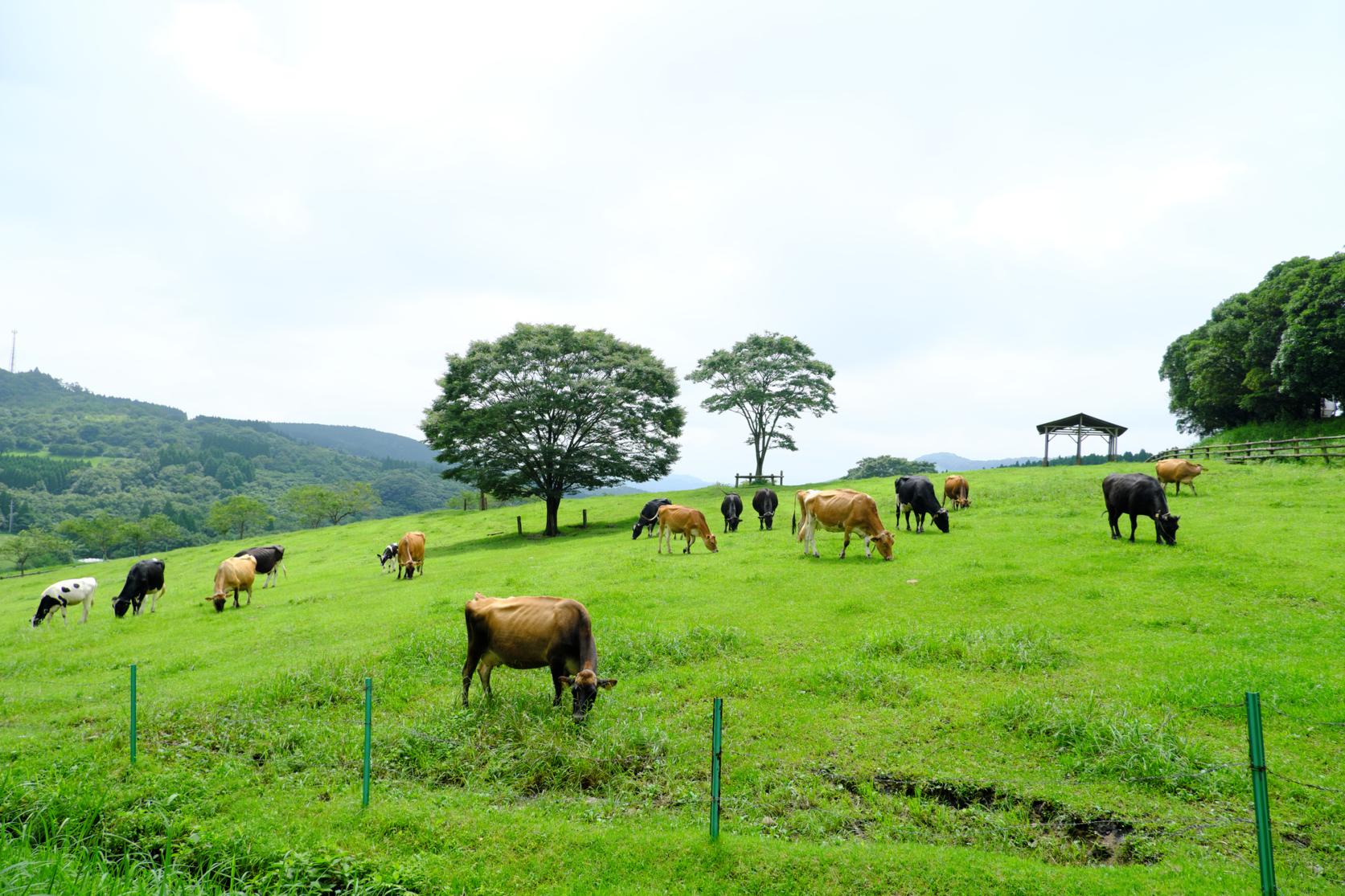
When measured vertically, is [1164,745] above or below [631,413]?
below

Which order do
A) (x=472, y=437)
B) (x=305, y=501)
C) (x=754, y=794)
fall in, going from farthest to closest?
1. (x=305, y=501)
2. (x=472, y=437)
3. (x=754, y=794)

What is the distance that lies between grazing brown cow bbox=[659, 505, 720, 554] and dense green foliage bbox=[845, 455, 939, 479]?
221 ft

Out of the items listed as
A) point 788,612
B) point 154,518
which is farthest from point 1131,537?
point 154,518

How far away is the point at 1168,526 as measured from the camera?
57.8 feet

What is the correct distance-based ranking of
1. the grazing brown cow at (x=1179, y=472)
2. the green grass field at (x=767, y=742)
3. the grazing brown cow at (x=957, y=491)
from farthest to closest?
the grazing brown cow at (x=957, y=491) → the grazing brown cow at (x=1179, y=472) → the green grass field at (x=767, y=742)

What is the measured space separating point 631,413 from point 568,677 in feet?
99.0

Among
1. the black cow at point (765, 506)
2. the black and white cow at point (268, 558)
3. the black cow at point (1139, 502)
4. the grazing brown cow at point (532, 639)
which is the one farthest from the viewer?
the black cow at point (765, 506)

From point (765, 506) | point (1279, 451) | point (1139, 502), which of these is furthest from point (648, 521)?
point (1279, 451)

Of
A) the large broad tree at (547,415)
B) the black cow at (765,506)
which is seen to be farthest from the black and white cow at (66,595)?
the black cow at (765,506)

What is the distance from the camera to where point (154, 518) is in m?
84.5

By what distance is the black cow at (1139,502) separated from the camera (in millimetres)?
17719

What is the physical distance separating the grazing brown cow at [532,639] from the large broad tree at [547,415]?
27.2 metres

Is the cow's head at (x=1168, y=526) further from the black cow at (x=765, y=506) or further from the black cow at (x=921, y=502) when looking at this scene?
the black cow at (x=765, y=506)

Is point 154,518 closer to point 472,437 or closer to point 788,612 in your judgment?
point 472,437
